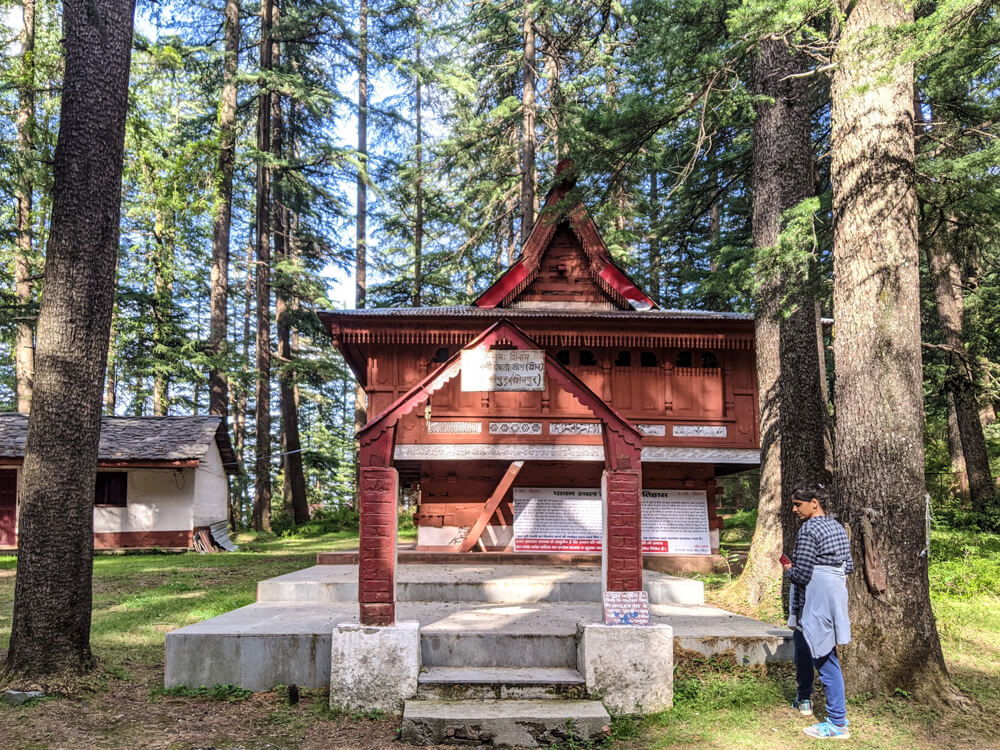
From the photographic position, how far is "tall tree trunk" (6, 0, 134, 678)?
6.45m

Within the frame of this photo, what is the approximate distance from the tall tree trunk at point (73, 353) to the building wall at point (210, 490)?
45.8 ft

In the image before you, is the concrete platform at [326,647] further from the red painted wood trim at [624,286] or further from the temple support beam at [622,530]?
the red painted wood trim at [624,286]

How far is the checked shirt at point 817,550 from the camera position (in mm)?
5504

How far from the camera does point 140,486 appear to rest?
20.4m

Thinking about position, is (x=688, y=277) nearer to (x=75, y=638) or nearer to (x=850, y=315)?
(x=850, y=315)

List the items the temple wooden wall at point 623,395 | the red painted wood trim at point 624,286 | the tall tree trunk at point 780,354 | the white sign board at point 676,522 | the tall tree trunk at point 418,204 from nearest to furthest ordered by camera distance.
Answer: the tall tree trunk at point 780,354 < the temple wooden wall at point 623,395 < the white sign board at point 676,522 < the red painted wood trim at point 624,286 < the tall tree trunk at point 418,204

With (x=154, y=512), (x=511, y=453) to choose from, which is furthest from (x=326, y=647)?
(x=154, y=512)

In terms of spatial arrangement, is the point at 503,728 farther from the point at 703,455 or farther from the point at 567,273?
the point at 567,273

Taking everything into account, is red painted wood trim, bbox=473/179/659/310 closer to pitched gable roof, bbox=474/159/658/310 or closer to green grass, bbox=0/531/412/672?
pitched gable roof, bbox=474/159/658/310

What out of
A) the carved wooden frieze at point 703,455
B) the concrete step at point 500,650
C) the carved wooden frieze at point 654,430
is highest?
the carved wooden frieze at point 654,430

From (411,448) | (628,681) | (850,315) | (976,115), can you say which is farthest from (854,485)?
(411,448)

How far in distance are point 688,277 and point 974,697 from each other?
A: 690 inches

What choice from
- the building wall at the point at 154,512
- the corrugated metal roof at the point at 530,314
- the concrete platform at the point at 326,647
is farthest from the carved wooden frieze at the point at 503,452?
the building wall at the point at 154,512

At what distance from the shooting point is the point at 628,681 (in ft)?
20.4
